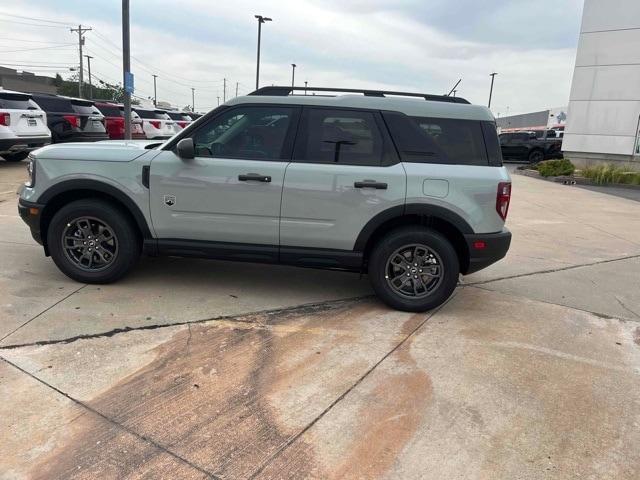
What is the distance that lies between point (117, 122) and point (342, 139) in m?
15.4

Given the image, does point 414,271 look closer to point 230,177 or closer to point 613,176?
point 230,177

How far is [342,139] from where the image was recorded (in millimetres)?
4461

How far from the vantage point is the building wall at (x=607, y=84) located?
18.2m

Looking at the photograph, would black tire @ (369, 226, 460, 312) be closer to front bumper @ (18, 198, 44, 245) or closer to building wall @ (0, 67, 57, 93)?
front bumper @ (18, 198, 44, 245)

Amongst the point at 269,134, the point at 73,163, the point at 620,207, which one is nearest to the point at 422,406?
the point at 269,134

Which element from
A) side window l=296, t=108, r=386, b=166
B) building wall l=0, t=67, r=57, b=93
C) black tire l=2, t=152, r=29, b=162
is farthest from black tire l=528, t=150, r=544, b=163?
building wall l=0, t=67, r=57, b=93

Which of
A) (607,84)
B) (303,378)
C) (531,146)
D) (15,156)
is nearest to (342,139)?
(303,378)

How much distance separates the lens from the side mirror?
4352 millimetres

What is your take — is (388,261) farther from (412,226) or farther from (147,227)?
(147,227)

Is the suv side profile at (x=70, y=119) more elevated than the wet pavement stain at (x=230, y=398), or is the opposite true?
the suv side profile at (x=70, y=119)

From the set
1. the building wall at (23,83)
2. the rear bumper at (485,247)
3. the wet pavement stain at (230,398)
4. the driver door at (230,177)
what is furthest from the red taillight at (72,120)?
the building wall at (23,83)

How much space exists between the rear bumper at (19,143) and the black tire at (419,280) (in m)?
10.6

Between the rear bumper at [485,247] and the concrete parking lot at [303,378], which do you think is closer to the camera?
the concrete parking lot at [303,378]

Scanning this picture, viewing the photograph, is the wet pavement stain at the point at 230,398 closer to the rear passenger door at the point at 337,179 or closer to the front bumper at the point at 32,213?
the rear passenger door at the point at 337,179
